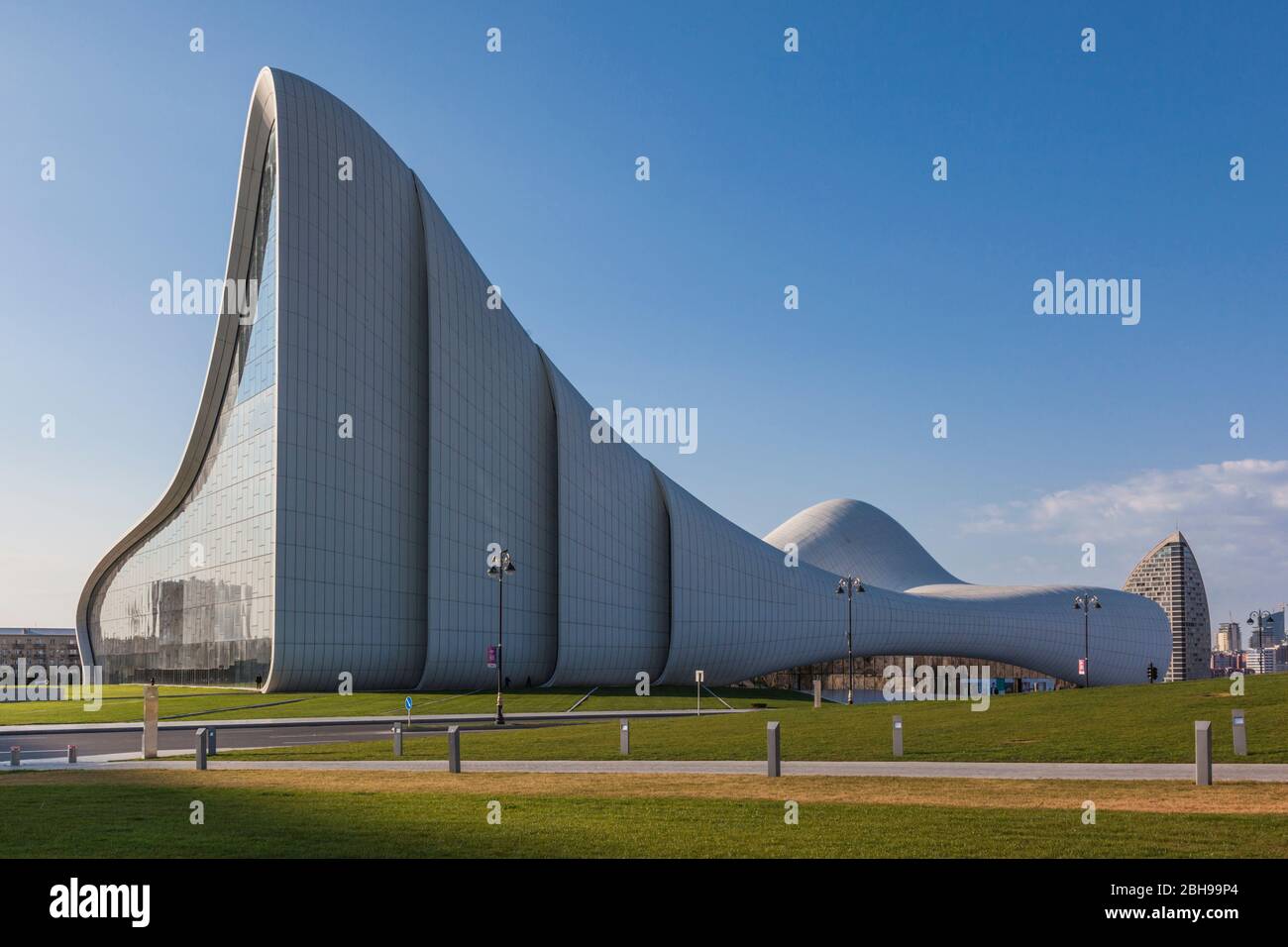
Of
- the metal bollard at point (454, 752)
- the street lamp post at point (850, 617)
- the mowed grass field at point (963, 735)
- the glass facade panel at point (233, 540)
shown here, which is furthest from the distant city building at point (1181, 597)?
the metal bollard at point (454, 752)

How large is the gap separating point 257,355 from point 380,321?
23.4ft

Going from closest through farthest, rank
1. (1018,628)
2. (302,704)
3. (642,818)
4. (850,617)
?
(642,818)
(302,704)
(850,617)
(1018,628)

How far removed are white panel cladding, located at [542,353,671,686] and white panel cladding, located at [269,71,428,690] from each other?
38.1 feet

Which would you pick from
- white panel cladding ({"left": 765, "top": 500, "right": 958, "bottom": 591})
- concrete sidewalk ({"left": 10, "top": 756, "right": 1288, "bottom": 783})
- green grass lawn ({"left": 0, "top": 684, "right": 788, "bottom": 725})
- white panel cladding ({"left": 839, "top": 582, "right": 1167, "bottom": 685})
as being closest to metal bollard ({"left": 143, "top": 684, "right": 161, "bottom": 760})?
concrete sidewalk ({"left": 10, "top": 756, "right": 1288, "bottom": 783})

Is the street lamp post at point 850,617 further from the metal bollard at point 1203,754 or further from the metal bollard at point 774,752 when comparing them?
the metal bollard at point 1203,754

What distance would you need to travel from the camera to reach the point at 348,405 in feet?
190

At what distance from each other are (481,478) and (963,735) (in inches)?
1700

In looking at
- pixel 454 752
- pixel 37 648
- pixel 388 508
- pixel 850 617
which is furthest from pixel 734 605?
pixel 37 648

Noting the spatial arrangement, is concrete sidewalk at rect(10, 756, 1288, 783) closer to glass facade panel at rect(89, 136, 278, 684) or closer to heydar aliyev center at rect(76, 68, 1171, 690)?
glass facade panel at rect(89, 136, 278, 684)

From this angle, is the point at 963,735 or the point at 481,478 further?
the point at 481,478

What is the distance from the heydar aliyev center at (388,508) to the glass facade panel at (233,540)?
0.19 meters

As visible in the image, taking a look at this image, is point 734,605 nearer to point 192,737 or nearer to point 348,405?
point 348,405

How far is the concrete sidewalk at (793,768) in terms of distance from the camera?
20328 mm
